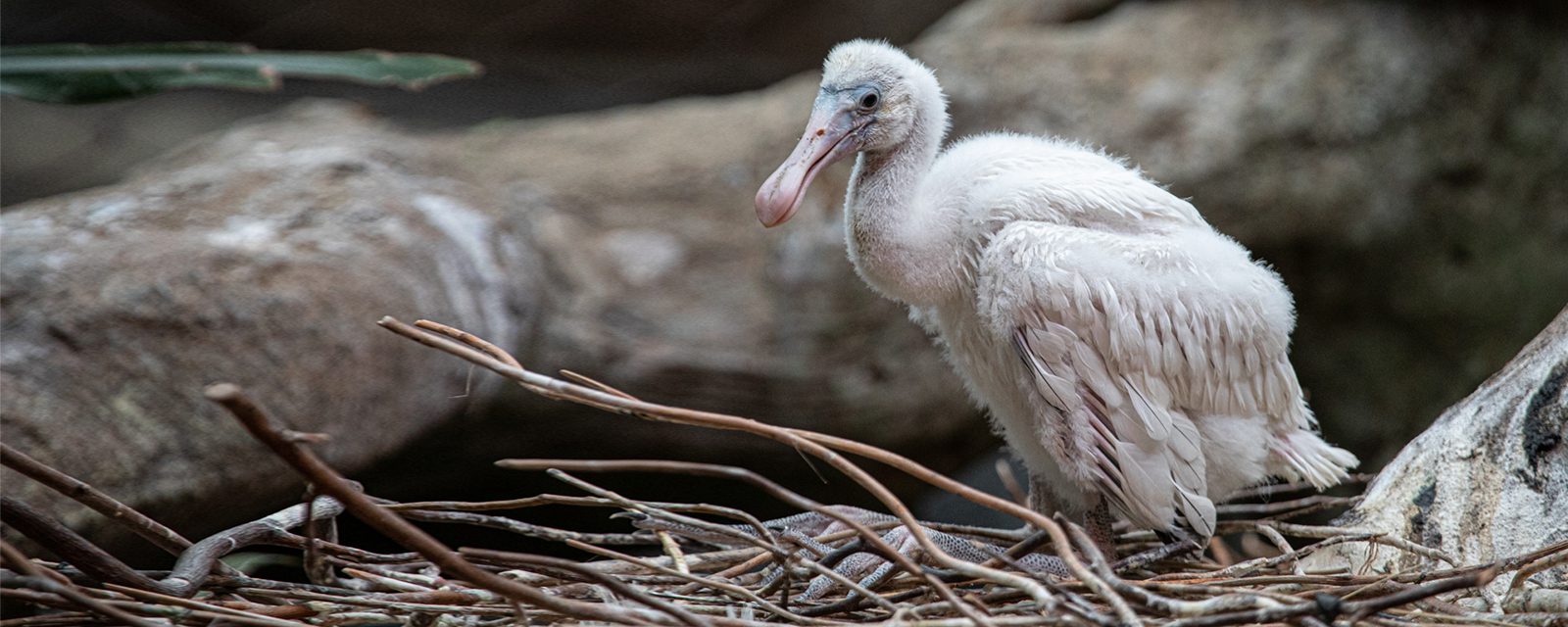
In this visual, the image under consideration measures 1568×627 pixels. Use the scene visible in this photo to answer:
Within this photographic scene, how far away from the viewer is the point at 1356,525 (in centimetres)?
267

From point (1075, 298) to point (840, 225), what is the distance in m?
2.03

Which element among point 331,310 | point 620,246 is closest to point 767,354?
point 620,246

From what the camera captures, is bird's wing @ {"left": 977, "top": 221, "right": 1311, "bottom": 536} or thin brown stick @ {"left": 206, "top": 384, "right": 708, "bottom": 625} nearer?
thin brown stick @ {"left": 206, "top": 384, "right": 708, "bottom": 625}

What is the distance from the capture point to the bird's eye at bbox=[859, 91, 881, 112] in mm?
2676

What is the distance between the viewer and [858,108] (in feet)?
8.77

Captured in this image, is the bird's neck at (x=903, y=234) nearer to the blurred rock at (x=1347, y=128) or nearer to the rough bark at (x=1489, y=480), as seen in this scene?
the rough bark at (x=1489, y=480)

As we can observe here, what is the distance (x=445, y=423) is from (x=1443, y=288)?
3654mm

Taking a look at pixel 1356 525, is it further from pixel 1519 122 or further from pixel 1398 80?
pixel 1519 122

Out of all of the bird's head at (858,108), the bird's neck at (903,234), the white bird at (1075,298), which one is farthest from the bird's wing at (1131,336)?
the bird's head at (858,108)

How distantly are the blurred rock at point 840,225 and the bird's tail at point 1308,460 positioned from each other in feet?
5.89

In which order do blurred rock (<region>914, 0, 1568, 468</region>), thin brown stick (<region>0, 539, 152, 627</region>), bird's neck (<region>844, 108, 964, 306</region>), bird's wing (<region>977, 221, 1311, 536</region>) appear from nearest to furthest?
thin brown stick (<region>0, 539, 152, 627</region>) < bird's wing (<region>977, 221, 1311, 536</region>) < bird's neck (<region>844, 108, 964, 306</region>) < blurred rock (<region>914, 0, 1568, 468</region>)

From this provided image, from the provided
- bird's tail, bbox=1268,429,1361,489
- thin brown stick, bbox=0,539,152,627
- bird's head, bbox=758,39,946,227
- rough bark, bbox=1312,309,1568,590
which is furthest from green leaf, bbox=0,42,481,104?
rough bark, bbox=1312,309,1568,590

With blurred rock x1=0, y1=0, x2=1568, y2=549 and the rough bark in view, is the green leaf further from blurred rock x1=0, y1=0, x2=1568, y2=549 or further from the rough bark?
the rough bark

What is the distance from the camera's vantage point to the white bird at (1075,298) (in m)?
2.39
